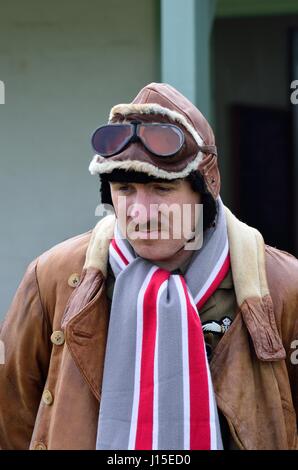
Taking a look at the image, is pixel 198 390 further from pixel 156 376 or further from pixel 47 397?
pixel 47 397

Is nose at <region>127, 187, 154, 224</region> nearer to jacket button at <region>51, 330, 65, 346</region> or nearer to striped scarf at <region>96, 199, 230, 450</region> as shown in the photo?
striped scarf at <region>96, 199, 230, 450</region>

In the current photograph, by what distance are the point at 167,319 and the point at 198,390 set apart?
0.62 feet

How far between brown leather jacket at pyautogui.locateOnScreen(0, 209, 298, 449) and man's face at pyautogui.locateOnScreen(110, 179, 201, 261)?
157 mm

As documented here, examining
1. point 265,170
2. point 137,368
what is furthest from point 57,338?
point 265,170

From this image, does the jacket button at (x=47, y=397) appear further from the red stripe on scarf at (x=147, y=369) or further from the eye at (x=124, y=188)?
the eye at (x=124, y=188)

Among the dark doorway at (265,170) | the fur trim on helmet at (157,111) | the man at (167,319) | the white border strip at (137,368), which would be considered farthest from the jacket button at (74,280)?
the dark doorway at (265,170)

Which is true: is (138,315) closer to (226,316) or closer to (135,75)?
(226,316)

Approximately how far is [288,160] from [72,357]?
416cm

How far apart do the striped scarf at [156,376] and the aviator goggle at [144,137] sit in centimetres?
33

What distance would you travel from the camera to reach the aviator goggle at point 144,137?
2.29m

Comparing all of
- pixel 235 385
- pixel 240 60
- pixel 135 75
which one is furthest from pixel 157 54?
pixel 235 385

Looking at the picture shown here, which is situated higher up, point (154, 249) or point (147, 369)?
point (154, 249)

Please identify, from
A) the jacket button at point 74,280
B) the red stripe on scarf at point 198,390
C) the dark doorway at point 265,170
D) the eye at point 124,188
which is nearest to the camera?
the red stripe on scarf at point 198,390

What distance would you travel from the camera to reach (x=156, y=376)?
89.6 inches
